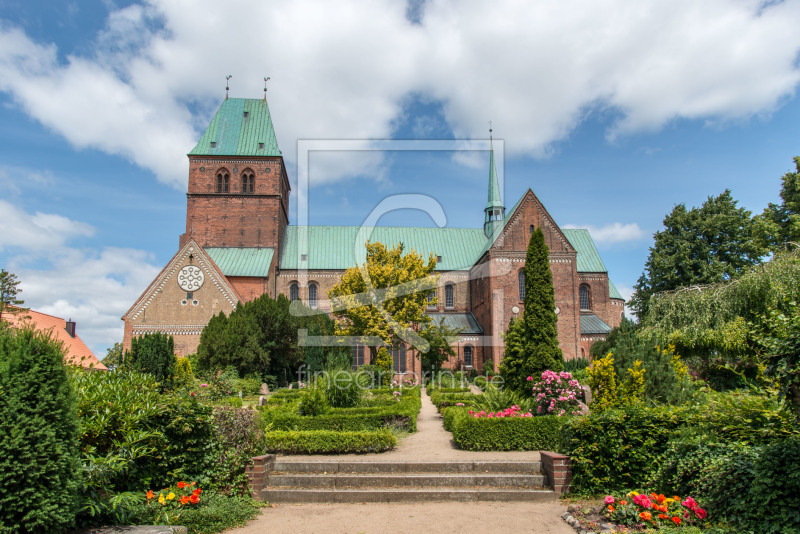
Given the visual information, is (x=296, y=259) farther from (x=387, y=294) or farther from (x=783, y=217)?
(x=783, y=217)

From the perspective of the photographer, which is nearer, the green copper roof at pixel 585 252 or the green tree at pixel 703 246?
the green tree at pixel 703 246

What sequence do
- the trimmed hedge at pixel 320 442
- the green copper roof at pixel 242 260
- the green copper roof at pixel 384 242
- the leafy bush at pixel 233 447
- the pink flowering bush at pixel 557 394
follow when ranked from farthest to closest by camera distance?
1. the green copper roof at pixel 384 242
2. the green copper roof at pixel 242 260
3. the pink flowering bush at pixel 557 394
4. the trimmed hedge at pixel 320 442
5. the leafy bush at pixel 233 447

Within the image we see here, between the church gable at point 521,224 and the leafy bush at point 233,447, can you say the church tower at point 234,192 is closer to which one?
the church gable at point 521,224

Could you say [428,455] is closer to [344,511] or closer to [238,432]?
[344,511]

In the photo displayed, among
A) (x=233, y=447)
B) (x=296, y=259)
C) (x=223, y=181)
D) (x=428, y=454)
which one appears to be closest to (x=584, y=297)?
(x=296, y=259)

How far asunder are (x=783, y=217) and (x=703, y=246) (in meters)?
8.26

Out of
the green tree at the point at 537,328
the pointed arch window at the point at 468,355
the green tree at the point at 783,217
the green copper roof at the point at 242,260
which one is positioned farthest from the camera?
the pointed arch window at the point at 468,355

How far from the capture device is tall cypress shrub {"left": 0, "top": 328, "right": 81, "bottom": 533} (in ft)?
17.7

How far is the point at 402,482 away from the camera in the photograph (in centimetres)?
972

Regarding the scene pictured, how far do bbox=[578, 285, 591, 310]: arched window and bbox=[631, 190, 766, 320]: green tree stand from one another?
564cm

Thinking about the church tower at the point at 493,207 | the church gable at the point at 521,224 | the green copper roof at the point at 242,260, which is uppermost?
the church tower at the point at 493,207

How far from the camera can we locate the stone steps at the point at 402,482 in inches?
364

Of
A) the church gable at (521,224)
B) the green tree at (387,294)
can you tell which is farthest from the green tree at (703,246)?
the green tree at (387,294)

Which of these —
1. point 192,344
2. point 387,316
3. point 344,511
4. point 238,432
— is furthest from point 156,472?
point 192,344
